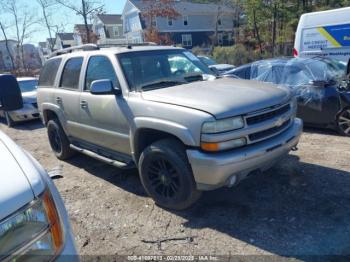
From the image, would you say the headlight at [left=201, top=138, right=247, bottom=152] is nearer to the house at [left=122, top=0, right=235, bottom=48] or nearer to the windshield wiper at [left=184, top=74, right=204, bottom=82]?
the windshield wiper at [left=184, top=74, right=204, bottom=82]

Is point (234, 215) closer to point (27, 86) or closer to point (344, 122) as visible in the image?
point (344, 122)

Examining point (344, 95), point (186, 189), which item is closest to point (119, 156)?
point (186, 189)

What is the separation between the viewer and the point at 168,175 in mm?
3607

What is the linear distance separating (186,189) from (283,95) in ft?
5.19

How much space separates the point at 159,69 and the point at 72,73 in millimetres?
1593

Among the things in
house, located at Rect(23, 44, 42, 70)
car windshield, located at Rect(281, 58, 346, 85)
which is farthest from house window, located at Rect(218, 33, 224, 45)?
car windshield, located at Rect(281, 58, 346, 85)

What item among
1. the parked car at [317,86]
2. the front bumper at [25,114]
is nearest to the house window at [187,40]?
the front bumper at [25,114]

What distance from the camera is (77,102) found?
471 cm

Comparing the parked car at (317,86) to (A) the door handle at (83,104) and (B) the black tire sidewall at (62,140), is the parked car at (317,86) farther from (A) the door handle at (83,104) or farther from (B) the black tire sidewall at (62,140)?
(B) the black tire sidewall at (62,140)

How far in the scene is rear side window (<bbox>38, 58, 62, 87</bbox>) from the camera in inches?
216

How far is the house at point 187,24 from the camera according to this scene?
40.1 m

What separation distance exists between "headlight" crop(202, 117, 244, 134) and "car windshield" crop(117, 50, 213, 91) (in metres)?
1.14

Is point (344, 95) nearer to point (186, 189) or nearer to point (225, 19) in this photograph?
point (186, 189)

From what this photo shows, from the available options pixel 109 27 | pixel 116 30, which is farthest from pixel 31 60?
pixel 116 30
